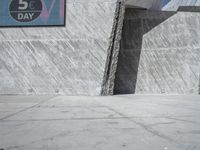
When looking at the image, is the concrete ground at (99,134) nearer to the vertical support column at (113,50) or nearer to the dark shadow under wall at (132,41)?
the vertical support column at (113,50)

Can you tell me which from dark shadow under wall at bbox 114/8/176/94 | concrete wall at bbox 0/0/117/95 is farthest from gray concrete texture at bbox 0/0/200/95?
dark shadow under wall at bbox 114/8/176/94

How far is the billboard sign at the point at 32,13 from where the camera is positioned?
16172 millimetres

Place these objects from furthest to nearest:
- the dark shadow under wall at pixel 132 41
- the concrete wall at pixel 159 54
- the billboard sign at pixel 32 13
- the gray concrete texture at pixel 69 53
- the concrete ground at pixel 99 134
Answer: the dark shadow under wall at pixel 132 41
the concrete wall at pixel 159 54
the billboard sign at pixel 32 13
the gray concrete texture at pixel 69 53
the concrete ground at pixel 99 134

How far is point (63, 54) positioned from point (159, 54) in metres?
6.61

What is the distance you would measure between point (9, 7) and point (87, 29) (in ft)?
16.7

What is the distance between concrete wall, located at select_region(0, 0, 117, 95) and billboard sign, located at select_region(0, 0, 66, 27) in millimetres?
370

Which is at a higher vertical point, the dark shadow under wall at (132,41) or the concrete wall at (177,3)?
the concrete wall at (177,3)

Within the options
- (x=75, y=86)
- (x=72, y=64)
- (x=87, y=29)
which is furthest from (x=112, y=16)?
(x=75, y=86)

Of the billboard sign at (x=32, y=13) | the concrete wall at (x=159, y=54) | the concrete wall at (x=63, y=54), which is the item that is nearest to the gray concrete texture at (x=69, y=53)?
the concrete wall at (x=63, y=54)

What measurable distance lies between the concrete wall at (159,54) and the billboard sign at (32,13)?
5107mm

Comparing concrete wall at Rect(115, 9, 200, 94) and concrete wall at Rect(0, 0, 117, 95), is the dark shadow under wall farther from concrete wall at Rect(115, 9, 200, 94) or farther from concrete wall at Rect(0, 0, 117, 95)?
concrete wall at Rect(0, 0, 117, 95)

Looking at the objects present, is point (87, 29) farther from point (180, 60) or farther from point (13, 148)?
point (13, 148)

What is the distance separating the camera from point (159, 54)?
60.1ft

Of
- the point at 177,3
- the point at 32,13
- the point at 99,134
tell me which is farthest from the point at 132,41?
the point at 99,134
